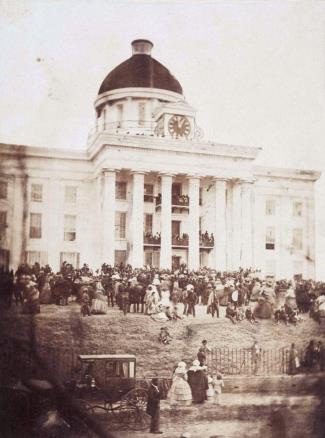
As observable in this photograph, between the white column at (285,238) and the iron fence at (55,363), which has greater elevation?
the white column at (285,238)

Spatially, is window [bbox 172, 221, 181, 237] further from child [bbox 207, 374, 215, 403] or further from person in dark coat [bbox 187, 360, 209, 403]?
child [bbox 207, 374, 215, 403]

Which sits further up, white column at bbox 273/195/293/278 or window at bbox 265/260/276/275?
white column at bbox 273/195/293/278

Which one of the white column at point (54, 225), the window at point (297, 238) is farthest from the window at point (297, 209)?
the white column at point (54, 225)

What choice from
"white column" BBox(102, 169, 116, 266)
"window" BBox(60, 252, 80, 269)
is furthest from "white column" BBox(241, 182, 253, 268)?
"window" BBox(60, 252, 80, 269)

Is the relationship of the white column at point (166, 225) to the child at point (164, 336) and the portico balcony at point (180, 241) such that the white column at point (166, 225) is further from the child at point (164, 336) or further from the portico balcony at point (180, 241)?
the child at point (164, 336)

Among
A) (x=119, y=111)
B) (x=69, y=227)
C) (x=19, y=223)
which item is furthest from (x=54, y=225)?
(x=119, y=111)

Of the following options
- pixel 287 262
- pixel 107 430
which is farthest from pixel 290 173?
pixel 107 430
